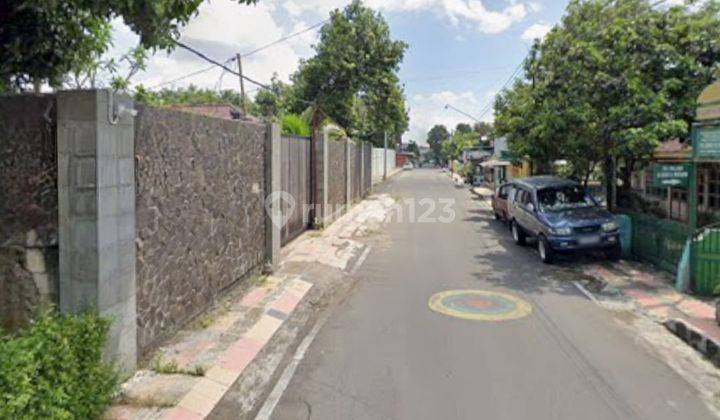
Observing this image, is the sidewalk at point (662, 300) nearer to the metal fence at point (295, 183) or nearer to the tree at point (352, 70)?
the metal fence at point (295, 183)

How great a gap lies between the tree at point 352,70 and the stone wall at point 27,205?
27355 mm

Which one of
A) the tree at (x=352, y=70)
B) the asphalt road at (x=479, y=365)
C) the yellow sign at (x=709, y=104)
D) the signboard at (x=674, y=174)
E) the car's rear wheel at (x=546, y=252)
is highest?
the tree at (x=352, y=70)

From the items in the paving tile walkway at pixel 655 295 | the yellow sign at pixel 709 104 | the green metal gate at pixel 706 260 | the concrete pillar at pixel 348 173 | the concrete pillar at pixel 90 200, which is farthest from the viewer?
the concrete pillar at pixel 348 173

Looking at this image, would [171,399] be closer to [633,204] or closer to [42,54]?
[42,54]

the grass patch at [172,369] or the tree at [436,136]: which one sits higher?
the tree at [436,136]

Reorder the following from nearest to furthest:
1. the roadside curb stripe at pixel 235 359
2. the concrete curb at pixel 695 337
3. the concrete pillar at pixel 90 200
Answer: the concrete pillar at pixel 90 200 < the roadside curb stripe at pixel 235 359 < the concrete curb at pixel 695 337

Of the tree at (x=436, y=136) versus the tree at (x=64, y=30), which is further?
the tree at (x=436, y=136)

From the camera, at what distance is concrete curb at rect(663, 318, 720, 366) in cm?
656

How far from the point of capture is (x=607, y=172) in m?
14.2

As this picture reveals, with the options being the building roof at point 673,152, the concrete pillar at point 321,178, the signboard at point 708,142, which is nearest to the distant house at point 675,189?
the building roof at point 673,152

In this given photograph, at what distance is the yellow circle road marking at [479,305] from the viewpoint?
27.1ft

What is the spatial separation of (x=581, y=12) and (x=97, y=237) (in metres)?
16.0

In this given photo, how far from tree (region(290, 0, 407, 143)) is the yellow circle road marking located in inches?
933

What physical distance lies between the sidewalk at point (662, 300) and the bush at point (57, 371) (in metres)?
6.66
